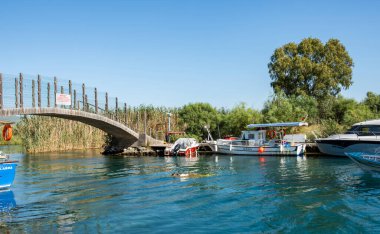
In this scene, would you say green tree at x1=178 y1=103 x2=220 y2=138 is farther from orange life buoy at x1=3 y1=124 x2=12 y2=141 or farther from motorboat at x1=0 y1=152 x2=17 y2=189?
motorboat at x1=0 y1=152 x2=17 y2=189

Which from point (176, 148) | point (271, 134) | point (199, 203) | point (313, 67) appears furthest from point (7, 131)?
point (313, 67)

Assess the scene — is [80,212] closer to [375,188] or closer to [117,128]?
[375,188]

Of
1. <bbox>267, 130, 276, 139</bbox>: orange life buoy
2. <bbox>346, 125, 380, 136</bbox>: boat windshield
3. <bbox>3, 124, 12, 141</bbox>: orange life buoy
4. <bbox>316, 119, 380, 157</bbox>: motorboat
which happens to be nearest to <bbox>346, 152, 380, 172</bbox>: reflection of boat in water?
<bbox>316, 119, 380, 157</bbox>: motorboat

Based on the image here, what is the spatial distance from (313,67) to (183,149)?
2408 centimetres

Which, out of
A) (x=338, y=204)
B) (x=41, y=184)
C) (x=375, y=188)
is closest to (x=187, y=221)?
(x=338, y=204)

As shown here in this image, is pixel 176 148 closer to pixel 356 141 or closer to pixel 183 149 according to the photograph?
pixel 183 149

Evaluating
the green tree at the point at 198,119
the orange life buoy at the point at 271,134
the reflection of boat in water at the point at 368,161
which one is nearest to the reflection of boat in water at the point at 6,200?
the reflection of boat in water at the point at 368,161

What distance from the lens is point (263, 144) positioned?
152 feet

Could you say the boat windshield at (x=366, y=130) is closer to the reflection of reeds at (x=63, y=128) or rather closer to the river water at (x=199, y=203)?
the river water at (x=199, y=203)

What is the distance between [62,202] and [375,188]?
15.9 meters

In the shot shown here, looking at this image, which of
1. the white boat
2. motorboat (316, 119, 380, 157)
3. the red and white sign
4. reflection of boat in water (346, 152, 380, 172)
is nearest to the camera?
reflection of boat in water (346, 152, 380, 172)

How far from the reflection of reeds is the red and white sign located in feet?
60.3

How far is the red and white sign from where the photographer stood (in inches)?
1555

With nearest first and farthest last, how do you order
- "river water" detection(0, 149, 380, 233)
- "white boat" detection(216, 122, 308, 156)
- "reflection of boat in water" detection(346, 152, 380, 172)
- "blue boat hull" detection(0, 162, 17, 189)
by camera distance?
"river water" detection(0, 149, 380, 233) → "blue boat hull" detection(0, 162, 17, 189) → "reflection of boat in water" detection(346, 152, 380, 172) → "white boat" detection(216, 122, 308, 156)
